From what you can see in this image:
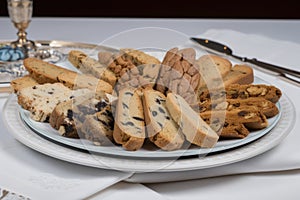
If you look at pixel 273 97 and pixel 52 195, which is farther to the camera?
pixel 273 97

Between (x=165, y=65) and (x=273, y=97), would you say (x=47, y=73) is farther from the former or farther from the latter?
(x=273, y=97)

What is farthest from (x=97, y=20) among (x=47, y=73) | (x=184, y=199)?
(x=184, y=199)

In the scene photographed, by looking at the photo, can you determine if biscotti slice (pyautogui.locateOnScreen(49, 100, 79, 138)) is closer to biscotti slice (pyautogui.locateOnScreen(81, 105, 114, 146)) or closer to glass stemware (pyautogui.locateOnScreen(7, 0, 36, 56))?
biscotti slice (pyautogui.locateOnScreen(81, 105, 114, 146))

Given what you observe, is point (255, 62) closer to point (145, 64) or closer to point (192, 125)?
point (145, 64)
